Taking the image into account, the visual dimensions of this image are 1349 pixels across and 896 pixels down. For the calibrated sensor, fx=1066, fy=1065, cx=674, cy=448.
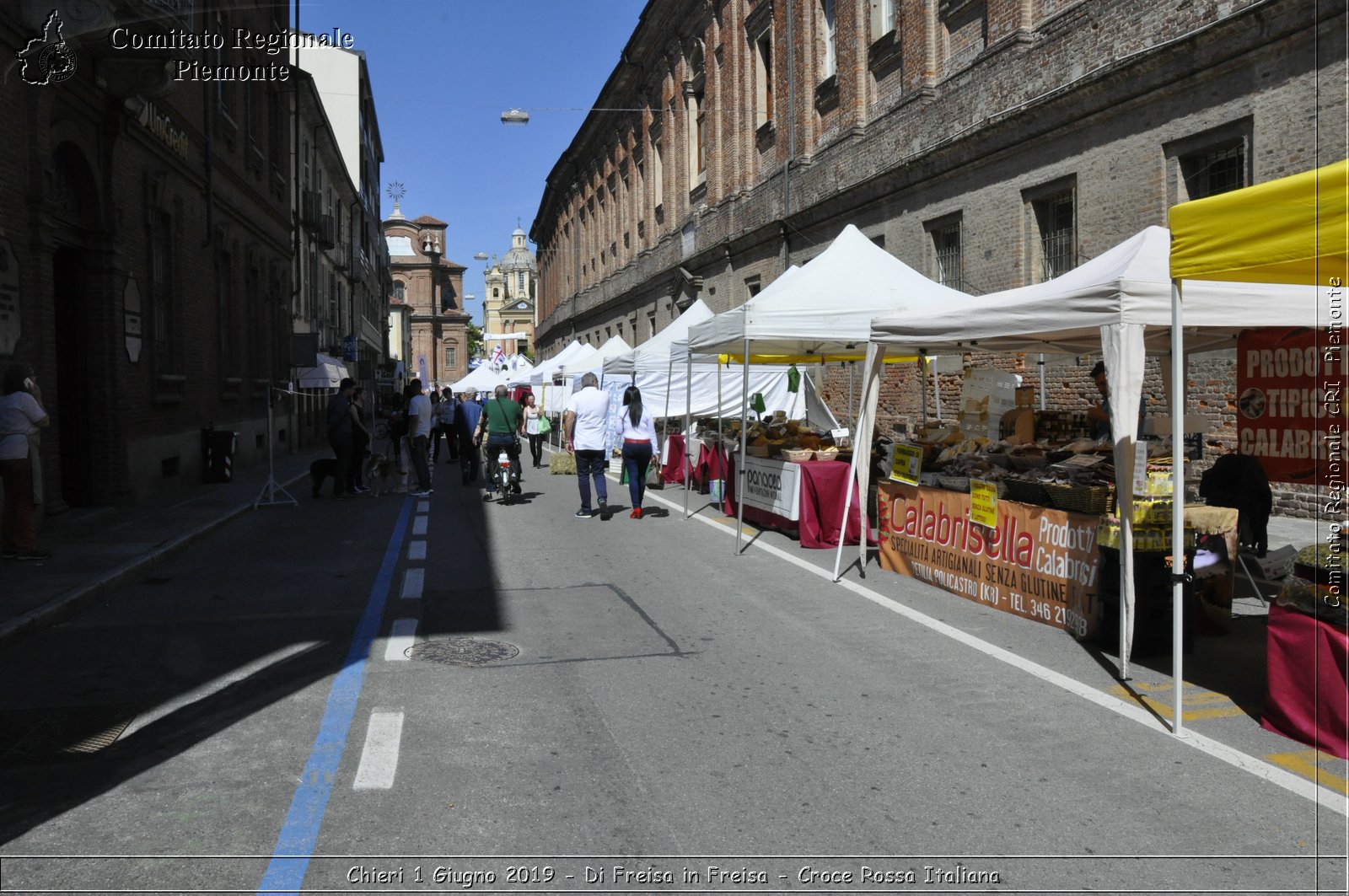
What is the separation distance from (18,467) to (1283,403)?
10840mm

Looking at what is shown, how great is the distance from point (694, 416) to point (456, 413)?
4679mm

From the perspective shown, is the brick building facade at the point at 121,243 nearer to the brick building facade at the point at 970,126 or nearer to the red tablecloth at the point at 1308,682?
the red tablecloth at the point at 1308,682

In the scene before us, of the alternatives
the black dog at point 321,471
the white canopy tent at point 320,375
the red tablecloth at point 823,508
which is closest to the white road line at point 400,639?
the red tablecloth at point 823,508

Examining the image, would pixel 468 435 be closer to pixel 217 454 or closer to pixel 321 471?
pixel 321 471

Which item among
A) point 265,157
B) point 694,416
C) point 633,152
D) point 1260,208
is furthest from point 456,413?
point 633,152

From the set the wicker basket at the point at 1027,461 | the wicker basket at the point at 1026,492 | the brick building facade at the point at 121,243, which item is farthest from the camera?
the brick building facade at the point at 121,243

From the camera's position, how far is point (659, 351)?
22016 mm

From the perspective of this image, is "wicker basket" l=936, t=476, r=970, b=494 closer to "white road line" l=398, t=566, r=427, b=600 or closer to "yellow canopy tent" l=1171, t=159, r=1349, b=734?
"yellow canopy tent" l=1171, t=159, r=1349, b=734

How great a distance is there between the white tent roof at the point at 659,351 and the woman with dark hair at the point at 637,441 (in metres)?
6.33

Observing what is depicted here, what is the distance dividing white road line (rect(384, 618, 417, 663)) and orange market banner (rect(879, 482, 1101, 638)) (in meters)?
4.30

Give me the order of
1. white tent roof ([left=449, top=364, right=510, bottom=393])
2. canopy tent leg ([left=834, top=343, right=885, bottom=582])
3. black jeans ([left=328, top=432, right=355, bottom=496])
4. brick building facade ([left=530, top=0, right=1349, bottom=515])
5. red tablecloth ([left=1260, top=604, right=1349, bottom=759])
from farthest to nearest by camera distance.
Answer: white tent roof ([left=449, top=364, right=510, bottom=393]) < black jeans ([left=328, top=432, right=355, bottom=496]) < brick building facade ([left=530, top=0, right=1349, bottom=515]) < canopy tent leg ([left=834, top=343, right=885, bottom=582]) < red tablecloth ([left=1260, top=604, right=1349, bottom=759])

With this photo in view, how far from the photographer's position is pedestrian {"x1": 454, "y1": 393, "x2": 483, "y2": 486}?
64.0ft

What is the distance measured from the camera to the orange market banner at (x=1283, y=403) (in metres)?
7.89

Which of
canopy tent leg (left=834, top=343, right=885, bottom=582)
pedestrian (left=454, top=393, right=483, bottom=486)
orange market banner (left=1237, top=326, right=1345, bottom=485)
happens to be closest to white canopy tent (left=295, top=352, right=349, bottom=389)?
pedestrian (left=454, top=393, right=483, bottom=486)
